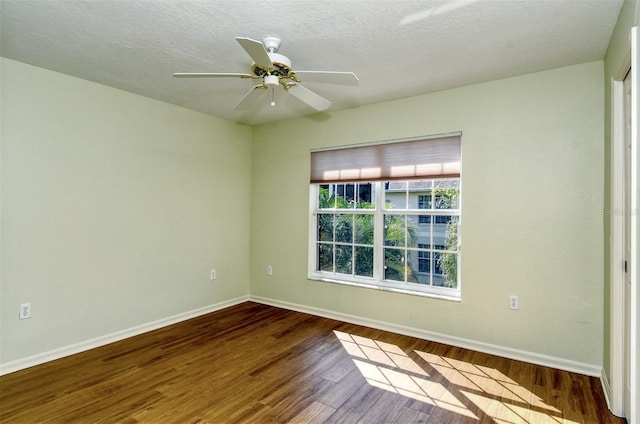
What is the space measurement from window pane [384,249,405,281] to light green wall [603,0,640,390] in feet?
5.72

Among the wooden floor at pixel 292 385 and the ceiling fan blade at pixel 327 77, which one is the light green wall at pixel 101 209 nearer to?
the wooden floor at pixel 292 385

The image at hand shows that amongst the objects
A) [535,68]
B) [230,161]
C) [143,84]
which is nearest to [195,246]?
[230,161]

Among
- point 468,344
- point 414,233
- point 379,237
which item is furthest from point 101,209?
point 468,344

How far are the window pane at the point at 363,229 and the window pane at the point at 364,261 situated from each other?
0.10 metres

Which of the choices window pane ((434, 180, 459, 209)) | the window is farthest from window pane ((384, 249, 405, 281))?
window pane ((434, 180, 459, 209))

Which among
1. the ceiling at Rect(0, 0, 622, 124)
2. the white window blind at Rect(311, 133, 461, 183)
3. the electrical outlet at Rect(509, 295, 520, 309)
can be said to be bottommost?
the electrical outlet at Rect(509, 295, 520, 309)

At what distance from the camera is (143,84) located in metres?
3.29

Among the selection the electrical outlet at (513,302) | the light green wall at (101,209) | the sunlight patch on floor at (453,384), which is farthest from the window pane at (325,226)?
the electrical outlet at (513,302)

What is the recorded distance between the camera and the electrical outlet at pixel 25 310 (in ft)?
9.11

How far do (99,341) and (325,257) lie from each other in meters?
2.55

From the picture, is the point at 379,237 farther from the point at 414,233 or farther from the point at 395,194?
the point at 395,194

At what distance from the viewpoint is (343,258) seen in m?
4.24

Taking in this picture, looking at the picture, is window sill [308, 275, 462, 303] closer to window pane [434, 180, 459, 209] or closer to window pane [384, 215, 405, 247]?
window pane [384, 215, 405, 247]

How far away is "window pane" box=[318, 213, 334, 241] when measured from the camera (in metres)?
4.36
